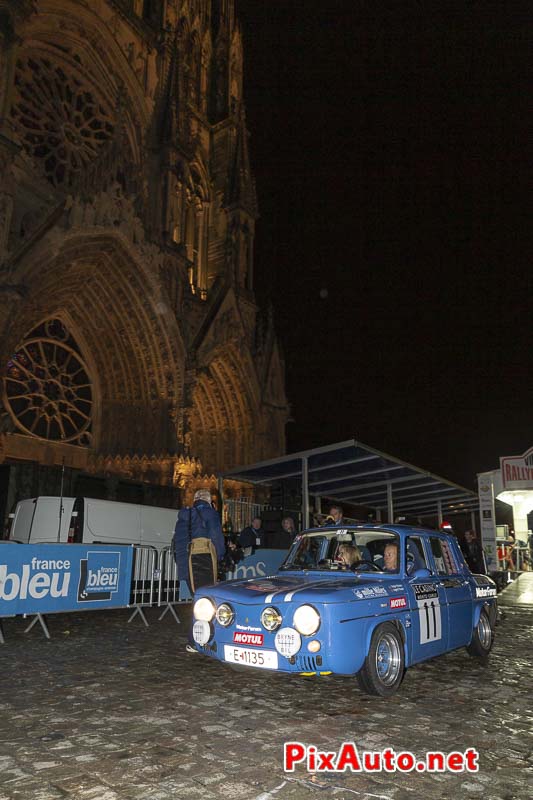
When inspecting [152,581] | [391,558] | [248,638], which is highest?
[391,558]

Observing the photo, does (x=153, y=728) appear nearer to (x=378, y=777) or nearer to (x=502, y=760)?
(x=378, y=777)

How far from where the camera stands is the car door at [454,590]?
20.6ft

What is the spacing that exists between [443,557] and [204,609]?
2.93 m

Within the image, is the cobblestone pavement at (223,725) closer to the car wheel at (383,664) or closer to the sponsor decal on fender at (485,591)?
the car wheel at (383,664)

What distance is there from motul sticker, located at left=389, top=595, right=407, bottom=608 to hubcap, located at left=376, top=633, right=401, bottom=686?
259 mm

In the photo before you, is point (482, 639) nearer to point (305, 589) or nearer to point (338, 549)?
point (338, 549)

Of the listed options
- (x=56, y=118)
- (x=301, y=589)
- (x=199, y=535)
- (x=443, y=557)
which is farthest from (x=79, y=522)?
(x=56, y=118)

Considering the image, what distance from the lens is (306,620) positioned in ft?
15.5

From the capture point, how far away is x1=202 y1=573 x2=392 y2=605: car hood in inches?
194

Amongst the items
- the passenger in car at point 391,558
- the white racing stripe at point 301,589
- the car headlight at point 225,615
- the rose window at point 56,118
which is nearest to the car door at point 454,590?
the passenger in car at point 391,558

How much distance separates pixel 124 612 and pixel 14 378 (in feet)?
39.6

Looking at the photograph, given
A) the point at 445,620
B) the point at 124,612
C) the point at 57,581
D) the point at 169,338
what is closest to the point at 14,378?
the point at 169,338

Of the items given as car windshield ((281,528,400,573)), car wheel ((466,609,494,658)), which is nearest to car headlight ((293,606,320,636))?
car windshield ((281,528,400,573))

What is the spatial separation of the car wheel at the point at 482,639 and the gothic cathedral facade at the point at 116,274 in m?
13.4
